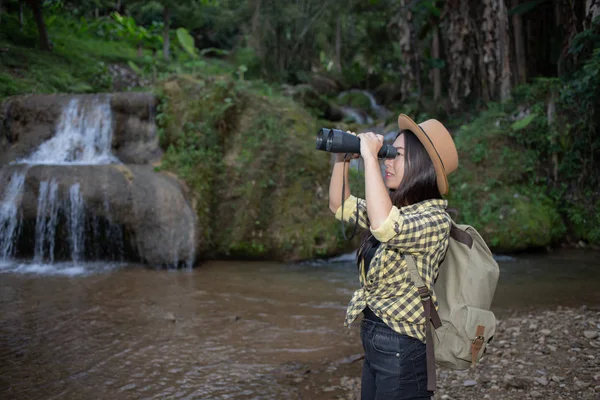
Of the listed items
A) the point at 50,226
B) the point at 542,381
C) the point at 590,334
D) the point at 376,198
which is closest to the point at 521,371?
the point at 542,381

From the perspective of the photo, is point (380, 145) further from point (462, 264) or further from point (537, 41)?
point (537, 41)

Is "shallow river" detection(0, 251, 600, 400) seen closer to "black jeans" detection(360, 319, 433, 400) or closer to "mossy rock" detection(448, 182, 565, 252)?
"mossy rock" detection(448, 182, 565, 252)

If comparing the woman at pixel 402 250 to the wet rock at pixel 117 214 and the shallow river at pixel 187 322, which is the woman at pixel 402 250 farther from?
the wet rock at pixel 117 214

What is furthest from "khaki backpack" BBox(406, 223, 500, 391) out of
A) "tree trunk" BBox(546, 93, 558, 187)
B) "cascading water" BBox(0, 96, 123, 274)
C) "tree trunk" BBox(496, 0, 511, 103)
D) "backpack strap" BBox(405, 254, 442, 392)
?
"tree trunk" BBox(496, 0, 511, 103)

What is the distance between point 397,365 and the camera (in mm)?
2045

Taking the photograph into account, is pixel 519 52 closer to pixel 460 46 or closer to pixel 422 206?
pixel 460 46

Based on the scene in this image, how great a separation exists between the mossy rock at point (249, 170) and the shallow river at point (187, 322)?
55cm

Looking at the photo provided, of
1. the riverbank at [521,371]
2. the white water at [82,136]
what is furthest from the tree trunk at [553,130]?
the white water at [82,136]

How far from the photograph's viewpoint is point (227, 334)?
17.6 ft

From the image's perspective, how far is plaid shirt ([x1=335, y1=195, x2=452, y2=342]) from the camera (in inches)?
76.5

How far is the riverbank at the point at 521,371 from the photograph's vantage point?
360 cm

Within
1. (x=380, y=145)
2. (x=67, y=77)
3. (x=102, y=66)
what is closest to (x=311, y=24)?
(x=102, y=66)

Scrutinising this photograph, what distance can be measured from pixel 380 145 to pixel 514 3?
12545mm

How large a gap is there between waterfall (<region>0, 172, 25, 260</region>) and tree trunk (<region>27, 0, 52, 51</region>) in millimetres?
7902
